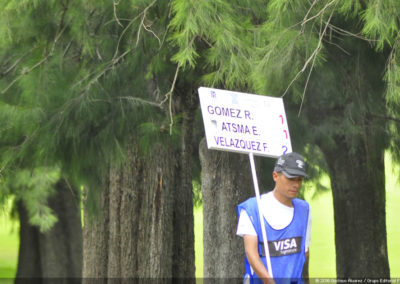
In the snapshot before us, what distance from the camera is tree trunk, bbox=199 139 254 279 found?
30.3 feet

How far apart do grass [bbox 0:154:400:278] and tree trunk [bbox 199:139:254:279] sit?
52.9 feet

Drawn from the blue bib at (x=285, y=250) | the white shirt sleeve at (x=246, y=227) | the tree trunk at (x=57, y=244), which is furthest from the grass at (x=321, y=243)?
the white shirt sleeve at (x=246, y=227)

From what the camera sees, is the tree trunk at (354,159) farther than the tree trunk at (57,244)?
No

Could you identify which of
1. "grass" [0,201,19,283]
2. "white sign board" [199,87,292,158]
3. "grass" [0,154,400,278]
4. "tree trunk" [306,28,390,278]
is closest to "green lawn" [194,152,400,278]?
"grass" [0,154,400,278]

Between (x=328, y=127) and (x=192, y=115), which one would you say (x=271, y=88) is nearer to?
(x=192, y=115)

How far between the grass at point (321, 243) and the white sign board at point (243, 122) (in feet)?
62.3

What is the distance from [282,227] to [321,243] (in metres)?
26.6

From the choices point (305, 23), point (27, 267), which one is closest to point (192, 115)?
point (305, 23)

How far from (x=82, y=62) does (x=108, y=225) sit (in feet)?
10.0

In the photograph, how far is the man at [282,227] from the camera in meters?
5.86

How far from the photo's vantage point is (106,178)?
454 inches

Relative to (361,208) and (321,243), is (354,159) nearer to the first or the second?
(361,208)

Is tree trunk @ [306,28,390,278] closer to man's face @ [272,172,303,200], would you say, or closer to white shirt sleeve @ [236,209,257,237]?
man's face @ [272,172,303,200]

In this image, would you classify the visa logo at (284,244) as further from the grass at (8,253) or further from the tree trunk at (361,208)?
the grass at (8,253)
